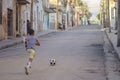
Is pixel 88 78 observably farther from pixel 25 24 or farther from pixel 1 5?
pixel 25 24

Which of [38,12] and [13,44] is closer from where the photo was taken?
[13,44]

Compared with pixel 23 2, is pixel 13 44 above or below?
below

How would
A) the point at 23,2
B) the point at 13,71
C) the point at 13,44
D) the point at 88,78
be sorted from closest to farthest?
the point at 88,78, the point at 13,71, the point at 13,44, the point at 23,2

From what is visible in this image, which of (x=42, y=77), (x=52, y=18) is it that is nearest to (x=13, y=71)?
(x=42, y=77)

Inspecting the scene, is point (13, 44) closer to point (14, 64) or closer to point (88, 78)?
point (14, 64)

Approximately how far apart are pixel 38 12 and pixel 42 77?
47914 millimetres

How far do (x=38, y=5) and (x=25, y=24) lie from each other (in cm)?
1533

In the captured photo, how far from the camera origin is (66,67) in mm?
15148

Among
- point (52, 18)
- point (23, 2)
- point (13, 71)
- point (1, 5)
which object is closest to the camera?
point (13, 71)

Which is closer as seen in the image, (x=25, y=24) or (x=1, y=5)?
(x=1, y=5)

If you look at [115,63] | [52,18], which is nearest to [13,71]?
[115,63]

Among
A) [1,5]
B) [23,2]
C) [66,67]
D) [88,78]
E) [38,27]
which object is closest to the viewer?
[88,78]

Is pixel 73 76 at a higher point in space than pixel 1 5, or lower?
lower

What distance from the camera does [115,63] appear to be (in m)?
16.0
